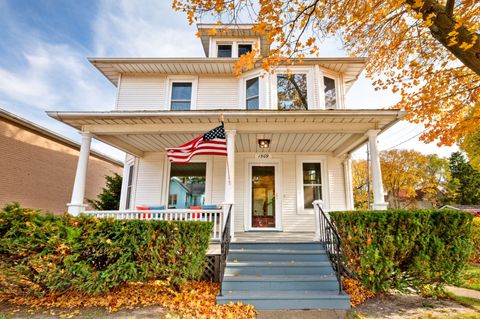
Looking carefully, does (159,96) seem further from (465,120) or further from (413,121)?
(465,120)

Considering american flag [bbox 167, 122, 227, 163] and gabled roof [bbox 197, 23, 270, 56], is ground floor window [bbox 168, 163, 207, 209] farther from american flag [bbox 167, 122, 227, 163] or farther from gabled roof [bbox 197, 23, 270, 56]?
gabled roof [bbox 197, 23, 270, 56]

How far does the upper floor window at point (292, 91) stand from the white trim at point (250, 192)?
6.56 feet

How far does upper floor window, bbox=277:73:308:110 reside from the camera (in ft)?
27.2

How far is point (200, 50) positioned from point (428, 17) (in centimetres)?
912

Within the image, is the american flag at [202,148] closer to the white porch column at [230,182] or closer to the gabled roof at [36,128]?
the white porch column at [230,182]

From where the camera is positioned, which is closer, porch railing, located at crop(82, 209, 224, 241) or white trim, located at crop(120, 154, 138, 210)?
porch railing, located at crop(82, 209, 224, 241)

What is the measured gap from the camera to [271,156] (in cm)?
857

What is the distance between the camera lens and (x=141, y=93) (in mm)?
8945

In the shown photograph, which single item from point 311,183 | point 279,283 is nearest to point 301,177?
point 311,183

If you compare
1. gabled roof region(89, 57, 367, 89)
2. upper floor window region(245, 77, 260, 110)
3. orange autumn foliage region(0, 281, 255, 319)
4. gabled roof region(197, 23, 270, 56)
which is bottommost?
orange autumn foliage region(0, 281, 255, 319)

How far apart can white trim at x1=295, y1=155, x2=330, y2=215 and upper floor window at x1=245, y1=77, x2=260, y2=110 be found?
2441 mm

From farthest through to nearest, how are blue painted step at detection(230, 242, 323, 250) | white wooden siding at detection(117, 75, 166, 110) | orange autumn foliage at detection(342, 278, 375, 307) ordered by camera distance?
white wooden siding at detection(117, 75, 166, 110) → blue painted step at detection(230, 242, 323, 250) → orange autumn foliage at detection(342, 278, 375, 307)

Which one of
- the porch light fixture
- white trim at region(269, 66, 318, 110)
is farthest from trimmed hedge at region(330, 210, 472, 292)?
white trim at region(269, 66, 318, 110)

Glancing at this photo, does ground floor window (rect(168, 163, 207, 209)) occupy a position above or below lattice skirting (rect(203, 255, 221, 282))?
above
